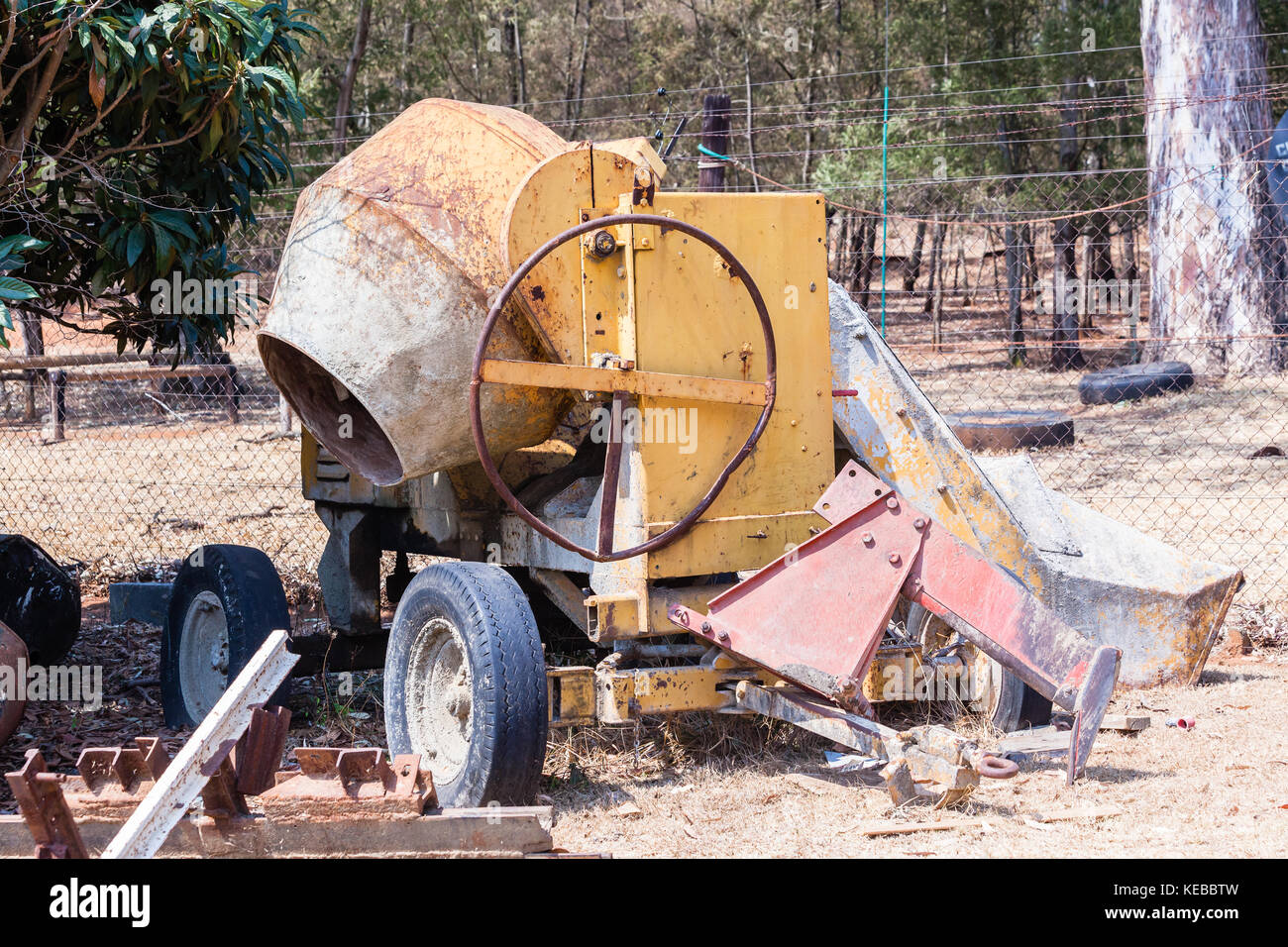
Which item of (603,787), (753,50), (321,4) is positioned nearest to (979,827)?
(603,787)

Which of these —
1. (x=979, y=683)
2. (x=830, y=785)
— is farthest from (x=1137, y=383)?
(x=830, y=785)

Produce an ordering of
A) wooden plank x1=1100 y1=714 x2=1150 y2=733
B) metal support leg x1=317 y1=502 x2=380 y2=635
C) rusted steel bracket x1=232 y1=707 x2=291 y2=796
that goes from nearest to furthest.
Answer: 1. rusted steel bracket x1=232 y1=707 x2=291 y2=796
2. wooden plank x1=1100 y1=714 x2=1150 y2=733
3. metal support leg x1=317 y1=502 x2=380 y2=635

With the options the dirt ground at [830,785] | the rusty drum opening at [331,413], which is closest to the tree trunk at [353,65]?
the rusty drum opening at [331,413]

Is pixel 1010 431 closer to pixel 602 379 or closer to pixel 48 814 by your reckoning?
pixel 602 379

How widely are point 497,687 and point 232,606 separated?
1.91 m

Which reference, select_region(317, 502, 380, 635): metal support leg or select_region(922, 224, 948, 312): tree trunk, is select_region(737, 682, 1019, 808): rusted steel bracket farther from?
select_region(922, 224, 948, 312): tree trunk

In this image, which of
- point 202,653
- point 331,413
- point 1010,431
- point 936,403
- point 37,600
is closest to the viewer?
point 331,413

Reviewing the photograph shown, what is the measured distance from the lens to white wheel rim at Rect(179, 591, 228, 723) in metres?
6.00

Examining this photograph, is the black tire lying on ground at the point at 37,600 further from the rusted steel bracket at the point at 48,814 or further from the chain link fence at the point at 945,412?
the rusted steel bracket at the point at 48,814

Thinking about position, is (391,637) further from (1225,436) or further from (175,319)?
(1225,436)

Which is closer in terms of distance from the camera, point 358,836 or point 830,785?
point 358,836

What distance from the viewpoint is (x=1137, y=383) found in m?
14.0

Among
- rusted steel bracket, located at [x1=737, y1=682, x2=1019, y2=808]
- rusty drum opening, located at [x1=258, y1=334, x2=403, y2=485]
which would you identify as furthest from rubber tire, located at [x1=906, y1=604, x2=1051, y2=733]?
rusty drum opening, located at [x1=258, y1=334, x2=403, y2=485]

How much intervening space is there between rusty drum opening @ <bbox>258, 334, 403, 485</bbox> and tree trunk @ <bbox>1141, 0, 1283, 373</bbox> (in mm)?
10688
